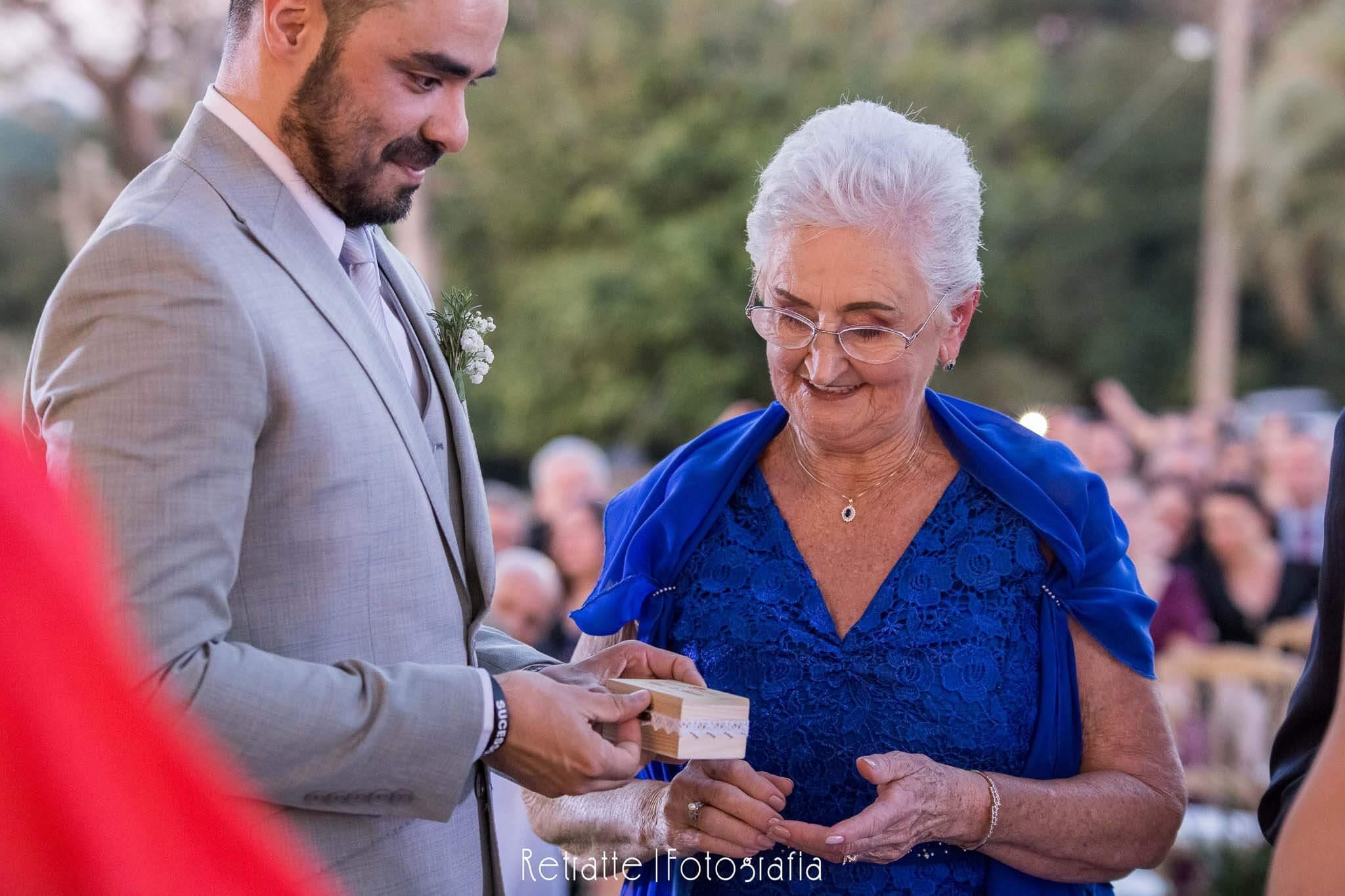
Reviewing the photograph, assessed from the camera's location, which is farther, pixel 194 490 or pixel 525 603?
pixel 525 603

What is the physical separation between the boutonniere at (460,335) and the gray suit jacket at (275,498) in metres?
0.22

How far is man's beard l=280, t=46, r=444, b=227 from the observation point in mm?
2092

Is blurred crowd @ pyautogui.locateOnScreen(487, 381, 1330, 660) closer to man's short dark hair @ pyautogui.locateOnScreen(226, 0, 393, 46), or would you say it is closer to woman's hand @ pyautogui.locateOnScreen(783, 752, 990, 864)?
woman's hand @ pyautogui.locateOnScreen(783, 752, 990, 864)

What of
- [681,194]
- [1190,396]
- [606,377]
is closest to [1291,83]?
[1190,396]

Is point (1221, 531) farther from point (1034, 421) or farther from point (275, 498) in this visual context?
point (275, 498)

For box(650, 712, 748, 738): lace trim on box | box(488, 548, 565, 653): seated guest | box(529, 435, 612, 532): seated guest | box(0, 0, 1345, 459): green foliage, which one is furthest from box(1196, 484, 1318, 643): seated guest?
box(0, 0, 1345, 459): green foliage

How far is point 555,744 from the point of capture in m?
2.11

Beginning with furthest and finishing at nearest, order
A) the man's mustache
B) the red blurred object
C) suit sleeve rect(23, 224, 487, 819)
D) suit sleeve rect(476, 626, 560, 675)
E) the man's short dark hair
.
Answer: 1. suit sleeve rect(476, 626, 560, 675)
2. the man's mustache
3. the man's short dark hair
4. suit sleeve rect(23, 224, 487, 819)
5. the red blurred object

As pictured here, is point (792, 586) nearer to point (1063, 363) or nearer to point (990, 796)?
point (990, 796)

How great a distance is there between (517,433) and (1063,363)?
12.6 metres

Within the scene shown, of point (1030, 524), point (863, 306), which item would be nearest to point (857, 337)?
point (863, 306)

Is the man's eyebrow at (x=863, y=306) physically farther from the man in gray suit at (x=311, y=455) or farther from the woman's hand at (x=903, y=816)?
the woman's hand at (x=903, y=816)

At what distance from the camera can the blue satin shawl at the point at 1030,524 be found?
2.62 meters

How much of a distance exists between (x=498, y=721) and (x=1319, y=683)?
55.7 inches
